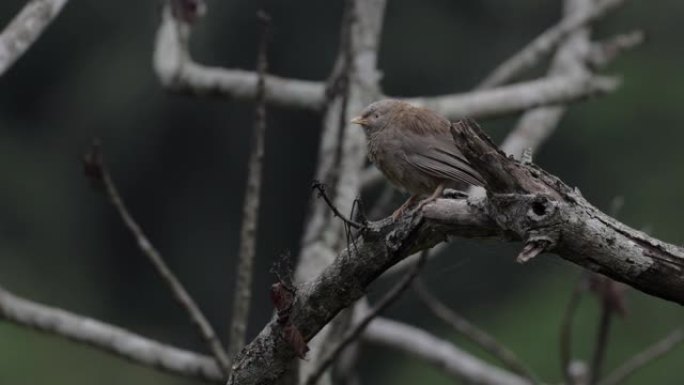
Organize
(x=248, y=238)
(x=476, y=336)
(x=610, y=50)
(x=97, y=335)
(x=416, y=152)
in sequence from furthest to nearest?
(x=610, y=50) → (x=476, y=336) → (x=97, y=335) → (x=248, y=238) → (x=416, y=152)

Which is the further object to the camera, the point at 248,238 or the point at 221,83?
the point at 221,83

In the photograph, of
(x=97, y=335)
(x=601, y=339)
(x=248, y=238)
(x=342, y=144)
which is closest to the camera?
(x=248, y=238)

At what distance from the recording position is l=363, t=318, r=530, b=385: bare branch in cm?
944

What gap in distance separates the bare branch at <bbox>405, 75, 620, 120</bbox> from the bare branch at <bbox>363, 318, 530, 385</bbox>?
1.43 metres

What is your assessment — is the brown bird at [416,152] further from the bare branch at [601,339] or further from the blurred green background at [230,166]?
the blurred green background at [230,166]

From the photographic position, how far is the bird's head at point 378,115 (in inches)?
275

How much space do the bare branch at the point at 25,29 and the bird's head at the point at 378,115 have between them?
4.30ft

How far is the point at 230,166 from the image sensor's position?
23.8 metres

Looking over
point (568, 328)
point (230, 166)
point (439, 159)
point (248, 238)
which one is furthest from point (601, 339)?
point (230, 166)

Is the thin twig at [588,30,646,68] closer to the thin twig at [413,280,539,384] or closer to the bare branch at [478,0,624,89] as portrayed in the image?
the bare branch at [478,0,624,89]

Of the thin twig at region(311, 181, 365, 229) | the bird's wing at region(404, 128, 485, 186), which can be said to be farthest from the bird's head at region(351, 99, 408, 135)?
the thin twig at region(311, 181, 365, 229)

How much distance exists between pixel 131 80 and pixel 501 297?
6360 mm

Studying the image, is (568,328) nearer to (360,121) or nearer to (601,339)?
(601,339)

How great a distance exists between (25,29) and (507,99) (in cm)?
263
